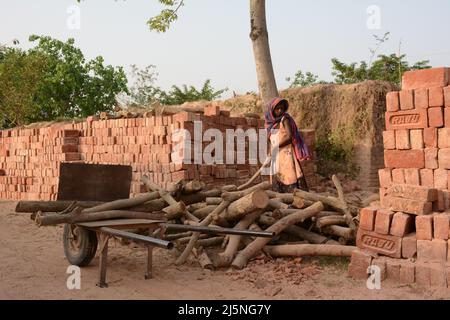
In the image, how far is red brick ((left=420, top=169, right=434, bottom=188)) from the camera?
4648 mm

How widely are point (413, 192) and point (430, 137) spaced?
1.96 ft

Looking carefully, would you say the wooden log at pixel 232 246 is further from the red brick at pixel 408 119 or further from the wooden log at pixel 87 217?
the red brick at pixel 408 119

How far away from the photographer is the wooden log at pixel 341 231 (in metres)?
5.32

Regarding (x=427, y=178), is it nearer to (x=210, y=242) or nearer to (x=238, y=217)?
(x=238, y=217)

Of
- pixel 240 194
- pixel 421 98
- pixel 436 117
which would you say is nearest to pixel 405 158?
pixel 436 117

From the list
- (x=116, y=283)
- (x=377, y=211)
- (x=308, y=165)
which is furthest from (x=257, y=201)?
(x=308, y=165)

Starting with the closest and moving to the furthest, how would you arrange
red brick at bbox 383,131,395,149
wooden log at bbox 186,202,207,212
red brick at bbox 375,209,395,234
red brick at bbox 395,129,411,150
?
red brick at bbox 375,209,395,234 → red brick at bbox 395,129,411,150 → red brick at bbox 383,131,395,149 → wooden log at bbox 186,202,207,212

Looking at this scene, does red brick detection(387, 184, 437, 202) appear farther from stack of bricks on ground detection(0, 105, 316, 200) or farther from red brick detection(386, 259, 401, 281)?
stack of bricks on ground detection(0, 105, 316, 200)

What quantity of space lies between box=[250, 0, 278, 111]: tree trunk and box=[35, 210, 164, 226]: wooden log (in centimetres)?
670

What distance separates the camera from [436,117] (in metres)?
4.60

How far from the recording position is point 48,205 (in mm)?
5199

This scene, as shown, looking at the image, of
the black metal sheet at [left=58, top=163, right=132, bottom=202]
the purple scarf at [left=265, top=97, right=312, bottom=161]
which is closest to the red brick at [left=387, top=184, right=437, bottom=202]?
the purple scarf at [left=265, top=97, right=312, bottom=161]

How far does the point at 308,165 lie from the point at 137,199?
5959mm

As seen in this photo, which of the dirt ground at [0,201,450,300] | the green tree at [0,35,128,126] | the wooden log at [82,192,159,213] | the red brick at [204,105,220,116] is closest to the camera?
the dirt ground at [0,201,450,300]
